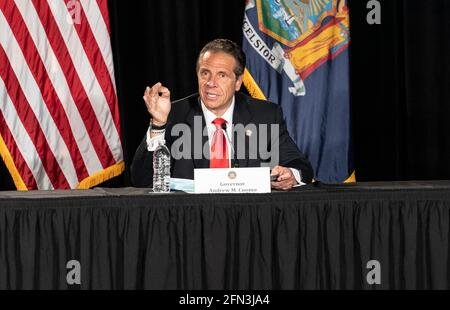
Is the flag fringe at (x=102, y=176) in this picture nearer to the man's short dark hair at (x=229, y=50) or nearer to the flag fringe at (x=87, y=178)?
the flag fringe at (x=87, y=178)

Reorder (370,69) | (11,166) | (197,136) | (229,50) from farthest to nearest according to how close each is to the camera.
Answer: (370,69)
(11,166)
(229,50)
(197,136)

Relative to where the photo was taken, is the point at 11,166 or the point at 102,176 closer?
the point at 11,166

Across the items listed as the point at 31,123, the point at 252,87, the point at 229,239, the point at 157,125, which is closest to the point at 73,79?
the point at 31,123

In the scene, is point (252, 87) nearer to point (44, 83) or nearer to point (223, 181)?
point (44, 83)

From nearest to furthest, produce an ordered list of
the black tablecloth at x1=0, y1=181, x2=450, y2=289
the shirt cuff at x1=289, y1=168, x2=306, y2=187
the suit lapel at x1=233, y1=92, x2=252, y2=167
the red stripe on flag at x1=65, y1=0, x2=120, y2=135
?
the black tablecloth at x1=0, y1=181, x2=450, y2=289
the shirt cuff at x1=289, y1=168, x2=306, y2=187
the suit lapel at x1=233, y1=92, x2=252, y2=167
the red stripe on flag at x1=65, y1=0, x2=120, y2=135

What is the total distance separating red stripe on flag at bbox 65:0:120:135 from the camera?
16.1ft

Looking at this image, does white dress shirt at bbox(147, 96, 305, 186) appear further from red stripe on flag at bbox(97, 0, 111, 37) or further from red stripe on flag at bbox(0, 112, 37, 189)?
red stripe on flag at bbox(0, 112, 37, 189)

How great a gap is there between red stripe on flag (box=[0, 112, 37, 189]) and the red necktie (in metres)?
1.68

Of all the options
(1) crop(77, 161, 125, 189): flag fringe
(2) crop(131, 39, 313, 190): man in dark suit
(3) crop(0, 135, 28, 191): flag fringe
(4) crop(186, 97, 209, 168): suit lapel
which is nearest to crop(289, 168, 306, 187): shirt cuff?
(2) crop(131, 39, 313, 190): man in dark suit

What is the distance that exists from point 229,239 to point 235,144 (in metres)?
0.73

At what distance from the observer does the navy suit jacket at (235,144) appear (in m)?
3.58

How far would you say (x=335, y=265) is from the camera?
3090 mm

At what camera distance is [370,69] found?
17.9 ft

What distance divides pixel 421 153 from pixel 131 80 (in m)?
2.04
